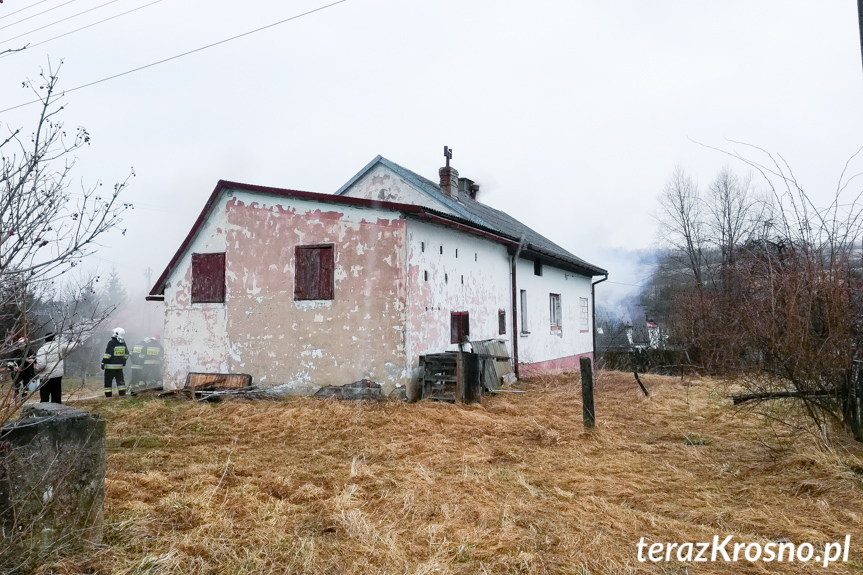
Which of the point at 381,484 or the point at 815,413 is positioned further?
the point at 815,413

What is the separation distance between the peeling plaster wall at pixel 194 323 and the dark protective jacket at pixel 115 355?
1454mm

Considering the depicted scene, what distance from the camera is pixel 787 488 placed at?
15.6 ft

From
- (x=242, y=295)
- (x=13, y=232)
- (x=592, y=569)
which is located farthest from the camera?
(x=242, y=295)

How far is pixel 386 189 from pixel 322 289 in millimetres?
7108

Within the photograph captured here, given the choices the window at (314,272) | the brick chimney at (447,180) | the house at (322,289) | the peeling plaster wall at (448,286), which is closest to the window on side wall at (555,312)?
the peeling plaster wall at (448,286)

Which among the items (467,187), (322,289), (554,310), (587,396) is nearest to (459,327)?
(322,289)

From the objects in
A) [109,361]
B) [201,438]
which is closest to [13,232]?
[201,438]

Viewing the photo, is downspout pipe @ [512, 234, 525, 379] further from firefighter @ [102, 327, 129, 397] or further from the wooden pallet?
firefighter @ [102, 327, 129, 397]

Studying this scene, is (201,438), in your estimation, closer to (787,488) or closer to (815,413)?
(787,488)

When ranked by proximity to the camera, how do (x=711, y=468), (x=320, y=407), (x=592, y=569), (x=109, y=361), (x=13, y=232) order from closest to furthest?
(x=13, y=232) < (x=592, y=569) < (x=711, y=468) < (x=320, y=407) < (x=109, y=361)

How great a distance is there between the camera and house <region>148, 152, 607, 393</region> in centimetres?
1054

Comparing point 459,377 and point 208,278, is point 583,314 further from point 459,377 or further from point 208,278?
point 208,278

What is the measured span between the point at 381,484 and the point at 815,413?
15.5 ft

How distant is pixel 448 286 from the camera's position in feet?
38.5
